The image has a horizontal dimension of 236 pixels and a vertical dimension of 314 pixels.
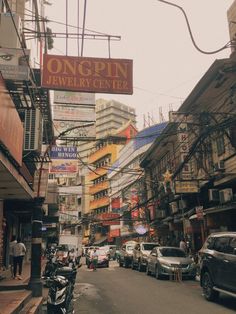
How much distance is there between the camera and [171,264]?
1883 cm

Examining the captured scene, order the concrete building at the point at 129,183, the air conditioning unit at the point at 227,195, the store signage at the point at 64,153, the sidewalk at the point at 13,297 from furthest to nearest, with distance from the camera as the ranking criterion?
1. the concrete building at the point at 129,183
2. the air conditioning unit at the point at 227,195
3. the store signage at the point at 64,153
4. the sidewalk at the point at 13,297

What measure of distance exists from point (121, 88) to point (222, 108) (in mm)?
11836

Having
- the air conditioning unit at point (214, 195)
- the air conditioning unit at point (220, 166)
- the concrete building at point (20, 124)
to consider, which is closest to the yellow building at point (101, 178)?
the air conditioning unit at point (214, 195)

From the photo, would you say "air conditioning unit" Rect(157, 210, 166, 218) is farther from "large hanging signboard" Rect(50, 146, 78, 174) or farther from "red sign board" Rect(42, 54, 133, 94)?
"red sign board" Rect(42, 54, 133, 94)

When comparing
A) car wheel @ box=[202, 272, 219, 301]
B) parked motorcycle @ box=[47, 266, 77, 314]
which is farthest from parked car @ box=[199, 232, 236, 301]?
parked motorcycle @ box=[47, 266, 77, 314]

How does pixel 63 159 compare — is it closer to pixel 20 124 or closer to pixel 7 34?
pixel 7 34

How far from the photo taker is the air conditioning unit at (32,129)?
14836mm

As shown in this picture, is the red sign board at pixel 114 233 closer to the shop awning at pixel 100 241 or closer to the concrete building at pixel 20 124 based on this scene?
the shop awning at pixel 100 241

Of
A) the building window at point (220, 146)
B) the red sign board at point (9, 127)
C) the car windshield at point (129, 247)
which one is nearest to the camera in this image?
the red sign board at point (9, 127)

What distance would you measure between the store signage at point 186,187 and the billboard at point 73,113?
10161mm

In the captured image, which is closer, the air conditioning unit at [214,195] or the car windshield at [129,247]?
the air conditioning unit at [214,195]

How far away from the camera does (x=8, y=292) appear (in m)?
13.0

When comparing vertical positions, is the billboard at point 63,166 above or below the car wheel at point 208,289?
above

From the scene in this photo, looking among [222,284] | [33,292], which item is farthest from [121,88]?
[33,292]
